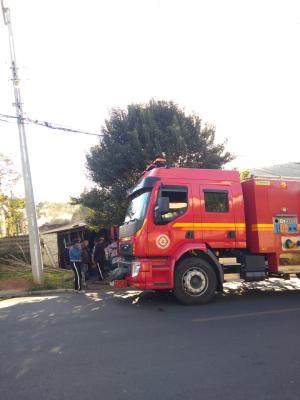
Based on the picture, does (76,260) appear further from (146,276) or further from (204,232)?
(204,232)

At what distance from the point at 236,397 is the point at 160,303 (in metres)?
5.18

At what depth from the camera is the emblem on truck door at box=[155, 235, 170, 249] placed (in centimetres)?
831

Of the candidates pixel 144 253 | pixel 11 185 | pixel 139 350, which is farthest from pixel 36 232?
pixel 11 185

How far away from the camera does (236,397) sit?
361 cm

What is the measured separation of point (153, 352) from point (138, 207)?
4.39 metres

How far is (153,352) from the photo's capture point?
16.3ft

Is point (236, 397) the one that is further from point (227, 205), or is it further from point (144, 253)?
point (227, 205)

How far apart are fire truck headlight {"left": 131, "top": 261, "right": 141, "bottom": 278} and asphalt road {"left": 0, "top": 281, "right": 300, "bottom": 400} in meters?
0.74

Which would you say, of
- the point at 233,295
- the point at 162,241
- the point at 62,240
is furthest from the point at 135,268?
the point at 62,240

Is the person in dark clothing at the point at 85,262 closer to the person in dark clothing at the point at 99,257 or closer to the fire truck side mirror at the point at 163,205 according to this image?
the person in dark clothing at the point at 99,257

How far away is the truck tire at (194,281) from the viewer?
27.3 feet

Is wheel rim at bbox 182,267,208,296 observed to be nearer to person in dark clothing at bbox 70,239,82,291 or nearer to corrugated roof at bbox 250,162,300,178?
person in dark clothing at bbox 70,239,82,291

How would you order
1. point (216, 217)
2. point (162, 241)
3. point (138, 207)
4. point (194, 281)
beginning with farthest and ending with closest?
point (138, 207)
point (216, 217)
point (194, 281)
point (162, 241)

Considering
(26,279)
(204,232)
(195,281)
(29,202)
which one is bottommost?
(26,279)
